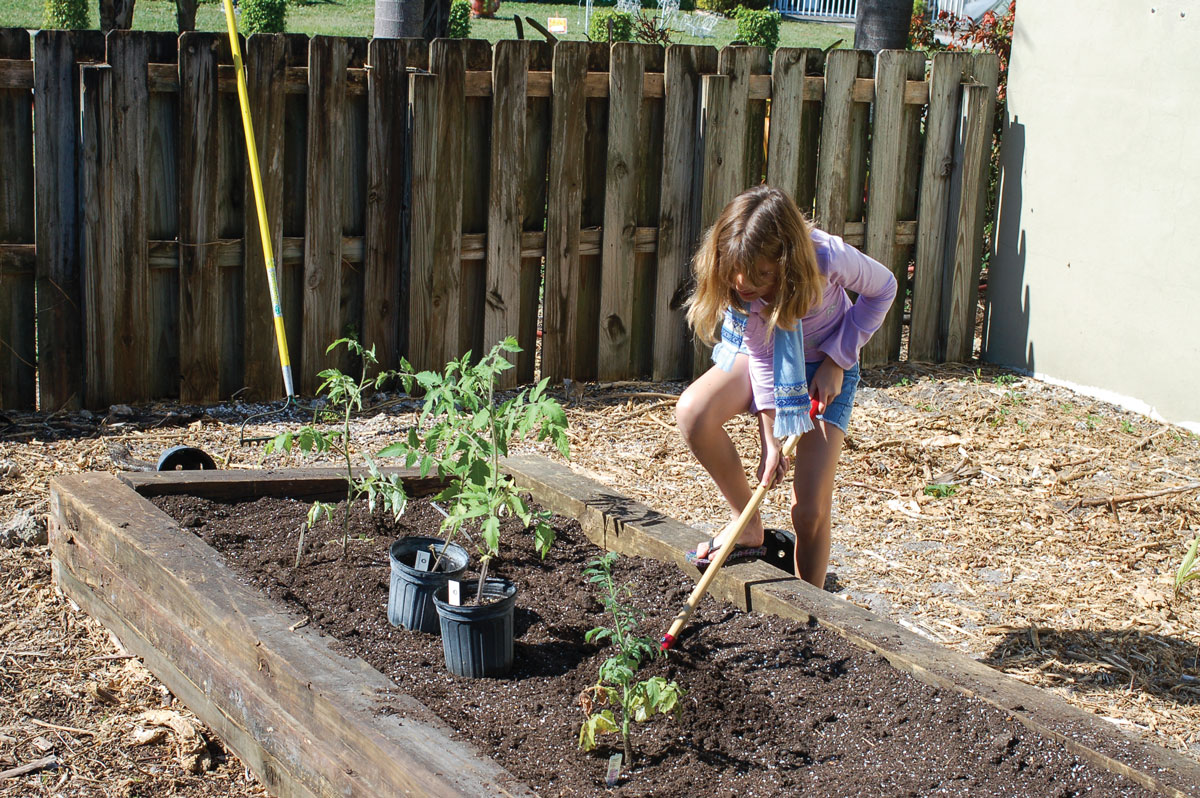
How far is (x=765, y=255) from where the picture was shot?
3.18 meters

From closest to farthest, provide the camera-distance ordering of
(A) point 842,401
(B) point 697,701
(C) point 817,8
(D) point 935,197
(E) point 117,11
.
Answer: (B) point 697,701 < (A) point 842,401 < (D) point 935,197 < (E) point 117,11 < (C) point 817,8

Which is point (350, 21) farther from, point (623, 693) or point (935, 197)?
point (623, 693)

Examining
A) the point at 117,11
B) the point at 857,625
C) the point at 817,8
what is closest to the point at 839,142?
the point at 857,625

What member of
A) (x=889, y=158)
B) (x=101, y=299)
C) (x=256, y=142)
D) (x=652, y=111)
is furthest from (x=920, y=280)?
(x=101, y=299)

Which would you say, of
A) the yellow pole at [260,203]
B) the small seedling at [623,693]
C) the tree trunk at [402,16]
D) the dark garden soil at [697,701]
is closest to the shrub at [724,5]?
the tree trunk at [402,16]

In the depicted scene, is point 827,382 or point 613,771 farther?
point 827,382

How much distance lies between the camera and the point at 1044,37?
22.6 ft

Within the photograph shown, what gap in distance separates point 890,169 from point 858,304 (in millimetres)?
3578

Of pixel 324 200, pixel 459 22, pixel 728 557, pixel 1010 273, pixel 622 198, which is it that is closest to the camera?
pixel 728 557

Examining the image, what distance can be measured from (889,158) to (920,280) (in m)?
0.80

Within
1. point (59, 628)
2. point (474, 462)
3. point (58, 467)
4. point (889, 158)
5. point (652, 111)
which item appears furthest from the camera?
point (889, 158)

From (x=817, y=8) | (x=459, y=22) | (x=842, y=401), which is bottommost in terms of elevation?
(x=842, y=401)

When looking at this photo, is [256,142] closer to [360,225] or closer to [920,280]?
[360,225]

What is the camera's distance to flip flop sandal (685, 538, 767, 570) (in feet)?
11.5
